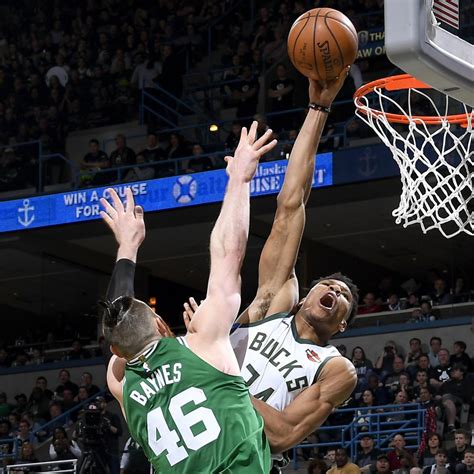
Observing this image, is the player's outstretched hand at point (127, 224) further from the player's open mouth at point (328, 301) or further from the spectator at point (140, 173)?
the spectator at point (140, 173)

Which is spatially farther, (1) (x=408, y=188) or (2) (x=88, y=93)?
(2) (x=88, y=93)

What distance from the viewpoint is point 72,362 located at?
60.5 ft

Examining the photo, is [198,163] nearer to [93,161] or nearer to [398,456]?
[93,161]

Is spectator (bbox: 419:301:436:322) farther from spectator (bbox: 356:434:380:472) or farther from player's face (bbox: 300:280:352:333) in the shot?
player's face (bbox: 300:280:352:333)

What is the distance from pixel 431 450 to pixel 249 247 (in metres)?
7.50

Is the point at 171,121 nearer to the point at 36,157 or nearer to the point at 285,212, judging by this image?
the point at 36,157

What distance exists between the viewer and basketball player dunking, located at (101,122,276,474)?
394 centimetres

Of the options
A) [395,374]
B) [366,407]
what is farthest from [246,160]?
[395,374]

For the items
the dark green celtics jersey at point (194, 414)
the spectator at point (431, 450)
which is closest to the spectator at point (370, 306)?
the spectator at point (431, 450)

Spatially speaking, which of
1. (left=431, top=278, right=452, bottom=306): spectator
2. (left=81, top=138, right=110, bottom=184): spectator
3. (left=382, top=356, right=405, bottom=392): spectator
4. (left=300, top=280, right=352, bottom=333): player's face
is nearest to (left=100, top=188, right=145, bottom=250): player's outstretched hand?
(left=300, top=280, right=352, bottom=333): player's face

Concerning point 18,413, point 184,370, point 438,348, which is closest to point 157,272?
point 18,413

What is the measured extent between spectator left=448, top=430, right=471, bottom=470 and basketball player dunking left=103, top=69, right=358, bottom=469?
6.90m

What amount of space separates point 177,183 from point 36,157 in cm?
329

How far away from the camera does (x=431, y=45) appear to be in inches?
181
